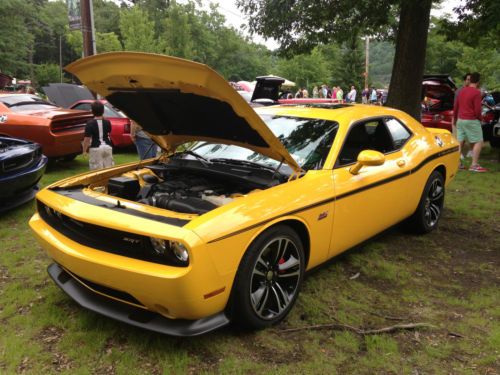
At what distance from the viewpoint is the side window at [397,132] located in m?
4.58

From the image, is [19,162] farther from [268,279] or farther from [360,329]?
[360,329]

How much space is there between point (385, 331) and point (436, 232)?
94.5 inches

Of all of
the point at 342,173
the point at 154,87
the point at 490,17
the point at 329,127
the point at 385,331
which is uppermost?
the point at 490,17

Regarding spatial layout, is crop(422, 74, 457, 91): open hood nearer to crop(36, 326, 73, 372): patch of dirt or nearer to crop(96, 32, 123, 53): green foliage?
crop(36, 326, 73, 372): patch of dirt

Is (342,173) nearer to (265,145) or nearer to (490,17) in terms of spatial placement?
(265,145)

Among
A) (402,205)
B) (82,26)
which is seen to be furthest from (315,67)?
(402,205)

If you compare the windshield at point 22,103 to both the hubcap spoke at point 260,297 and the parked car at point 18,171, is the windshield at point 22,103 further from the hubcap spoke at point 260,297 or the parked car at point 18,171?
the hubcap spoke at point 260,297

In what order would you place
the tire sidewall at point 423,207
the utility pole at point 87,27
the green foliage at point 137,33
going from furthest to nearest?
the green foliage at point 137,33 < the utility pole at point 87,27 < the tire sidewall at point 423,207

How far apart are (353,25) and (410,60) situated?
96.2 inches

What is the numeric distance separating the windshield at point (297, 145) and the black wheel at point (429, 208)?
1.56m

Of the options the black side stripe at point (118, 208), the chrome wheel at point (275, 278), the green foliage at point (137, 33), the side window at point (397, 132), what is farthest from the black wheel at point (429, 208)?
the green foliage at point (137, 33)

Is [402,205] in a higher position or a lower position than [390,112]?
lower

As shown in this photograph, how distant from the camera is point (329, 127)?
13.0 ft

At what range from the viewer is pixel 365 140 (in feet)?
14.1
